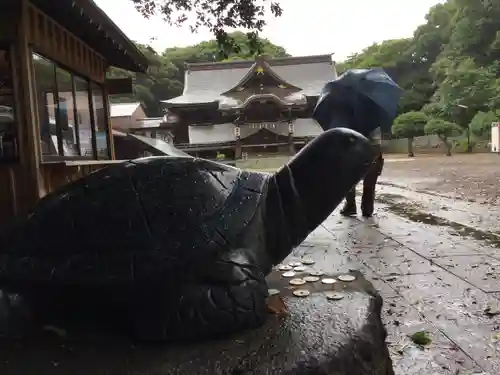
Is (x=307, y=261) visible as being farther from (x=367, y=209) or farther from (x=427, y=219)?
(x=427, y=219)

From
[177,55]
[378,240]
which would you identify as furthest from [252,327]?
[177,55]

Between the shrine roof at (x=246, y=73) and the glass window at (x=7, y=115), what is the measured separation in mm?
23081

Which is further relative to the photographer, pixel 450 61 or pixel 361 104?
pixel 450 61

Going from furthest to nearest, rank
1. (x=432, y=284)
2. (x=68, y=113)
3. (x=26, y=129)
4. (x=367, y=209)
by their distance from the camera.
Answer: (x=367, y=209) → (x=68, y=113) → (x=26, y=129) → (x=432, y=284)

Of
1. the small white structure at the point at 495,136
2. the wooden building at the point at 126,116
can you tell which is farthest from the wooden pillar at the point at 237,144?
the small white structure at the point at 495,136

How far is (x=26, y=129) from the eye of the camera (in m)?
3.72

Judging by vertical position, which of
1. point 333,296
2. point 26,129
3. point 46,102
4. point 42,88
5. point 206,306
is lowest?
point 333,296

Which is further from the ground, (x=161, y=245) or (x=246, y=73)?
(x=246, y=73)

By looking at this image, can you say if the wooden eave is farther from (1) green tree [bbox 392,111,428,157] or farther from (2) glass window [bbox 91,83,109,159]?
Result: (1) green tree [bbox 392,111,428,157]

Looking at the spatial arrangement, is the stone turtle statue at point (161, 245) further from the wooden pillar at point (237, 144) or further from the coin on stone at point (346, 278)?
the wooden pillar at point (237, 144)

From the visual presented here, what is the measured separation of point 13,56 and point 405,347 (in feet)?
11.3

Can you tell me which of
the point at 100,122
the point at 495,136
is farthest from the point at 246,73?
the point at 100,122

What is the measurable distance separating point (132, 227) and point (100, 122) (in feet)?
18.6

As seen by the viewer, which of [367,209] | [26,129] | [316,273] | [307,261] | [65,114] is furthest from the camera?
[367,209]
